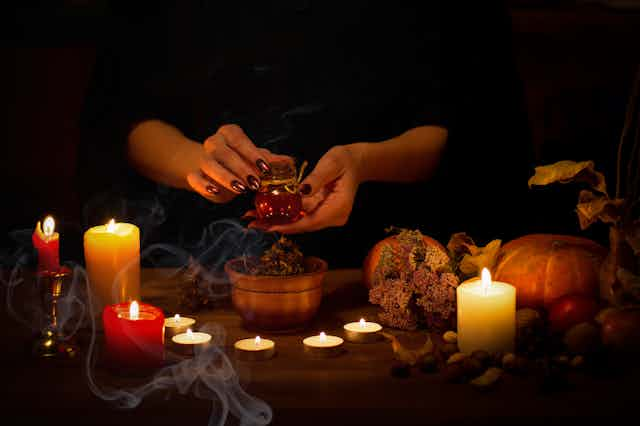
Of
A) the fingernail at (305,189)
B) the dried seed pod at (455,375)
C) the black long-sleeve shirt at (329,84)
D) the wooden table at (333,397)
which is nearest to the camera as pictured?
the wooden table at (333,397)

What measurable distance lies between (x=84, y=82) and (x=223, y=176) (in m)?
2.02

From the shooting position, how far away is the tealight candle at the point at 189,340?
153 cm

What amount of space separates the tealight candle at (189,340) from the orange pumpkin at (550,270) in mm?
A: 638

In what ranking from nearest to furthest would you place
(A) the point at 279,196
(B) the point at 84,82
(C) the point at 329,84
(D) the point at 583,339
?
(D) the point at 583,339
(A) the point at 279,196
(C) the point at 329,84
(B) the point at 84,82

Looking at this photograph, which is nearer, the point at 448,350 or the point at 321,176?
the point at 448,350

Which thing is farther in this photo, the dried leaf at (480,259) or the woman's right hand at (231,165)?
the woman's right hand at (231,165)

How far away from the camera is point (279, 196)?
176 cm

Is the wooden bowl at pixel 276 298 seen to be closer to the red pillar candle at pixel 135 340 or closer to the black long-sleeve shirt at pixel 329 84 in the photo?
the red pillar candle at pixel 135 340

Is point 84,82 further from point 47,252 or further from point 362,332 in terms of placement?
point 362,332

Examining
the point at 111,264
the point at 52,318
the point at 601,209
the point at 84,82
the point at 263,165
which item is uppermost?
the point at 84,82

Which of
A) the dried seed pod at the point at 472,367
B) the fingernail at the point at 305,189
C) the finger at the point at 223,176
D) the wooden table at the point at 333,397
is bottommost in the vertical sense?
the wooden table at the point at 333,397

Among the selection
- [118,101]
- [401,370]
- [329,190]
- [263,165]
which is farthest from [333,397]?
[118,101]

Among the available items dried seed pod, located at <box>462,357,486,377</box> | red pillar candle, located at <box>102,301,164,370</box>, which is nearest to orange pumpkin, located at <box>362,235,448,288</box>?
dried seed pod, located at <box>462,357,486,377</box>

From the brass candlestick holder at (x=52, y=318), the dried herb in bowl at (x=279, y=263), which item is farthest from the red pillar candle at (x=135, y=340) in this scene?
the dried herb in bowl at (x=279, y=263)
